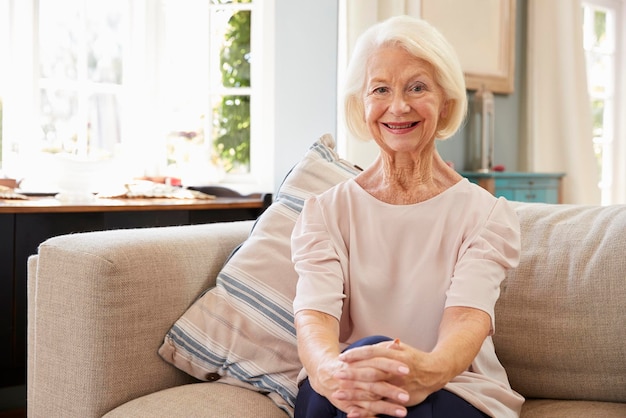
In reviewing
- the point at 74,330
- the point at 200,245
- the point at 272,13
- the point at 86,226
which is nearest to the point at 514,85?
the point at 272,13

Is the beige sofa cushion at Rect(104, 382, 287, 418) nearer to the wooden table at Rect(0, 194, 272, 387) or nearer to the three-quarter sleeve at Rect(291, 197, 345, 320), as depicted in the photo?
the three-quarter sleeve at Rect(291, 197, 345, 320)

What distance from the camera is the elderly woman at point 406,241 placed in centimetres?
144

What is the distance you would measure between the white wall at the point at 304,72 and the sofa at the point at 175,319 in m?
2.02

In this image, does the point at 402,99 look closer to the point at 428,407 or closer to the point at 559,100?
the point at 428,407

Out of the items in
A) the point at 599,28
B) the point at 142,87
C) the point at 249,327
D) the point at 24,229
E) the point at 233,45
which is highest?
the point at 599,28

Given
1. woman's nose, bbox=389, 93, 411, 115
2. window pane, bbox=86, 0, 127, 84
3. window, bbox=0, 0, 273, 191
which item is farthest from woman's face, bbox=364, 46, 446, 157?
window pane, bbox=86, 0, 127, 84

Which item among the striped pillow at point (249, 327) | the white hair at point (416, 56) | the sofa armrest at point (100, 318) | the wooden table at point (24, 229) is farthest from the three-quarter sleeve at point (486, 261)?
the wooden table at point (24, 229)

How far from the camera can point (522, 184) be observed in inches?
181

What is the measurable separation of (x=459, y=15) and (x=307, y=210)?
341cm

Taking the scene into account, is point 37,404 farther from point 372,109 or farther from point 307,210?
point 372,109

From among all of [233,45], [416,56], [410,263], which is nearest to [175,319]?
[410,263]

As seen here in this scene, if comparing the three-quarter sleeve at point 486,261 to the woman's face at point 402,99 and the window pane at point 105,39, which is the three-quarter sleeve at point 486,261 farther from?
the window pane at point 105,39

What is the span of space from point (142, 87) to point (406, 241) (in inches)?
97.1

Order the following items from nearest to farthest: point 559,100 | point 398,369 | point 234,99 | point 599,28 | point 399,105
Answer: point 398,369, point 399,105, point 234,99, point 559,100, point 599,28
